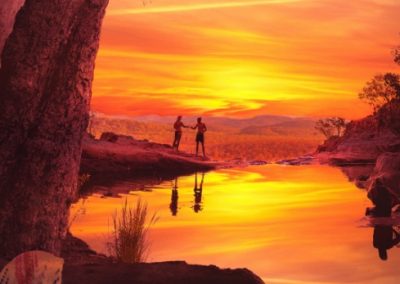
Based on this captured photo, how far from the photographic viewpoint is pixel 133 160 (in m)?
26.2

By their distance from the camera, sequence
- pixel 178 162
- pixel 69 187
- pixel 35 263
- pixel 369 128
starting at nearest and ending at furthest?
pixel 35 263 → pixel 69 187 → pixel 178 162 → pixel 369 128

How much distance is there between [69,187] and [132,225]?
2545 millimetres

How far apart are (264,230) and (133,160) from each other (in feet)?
46.7

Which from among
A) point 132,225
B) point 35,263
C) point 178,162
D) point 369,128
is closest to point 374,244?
point 132,225

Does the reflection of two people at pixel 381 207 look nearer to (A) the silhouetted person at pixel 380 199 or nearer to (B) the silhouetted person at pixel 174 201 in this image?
(A) the silhouetted person at pixel 380 199

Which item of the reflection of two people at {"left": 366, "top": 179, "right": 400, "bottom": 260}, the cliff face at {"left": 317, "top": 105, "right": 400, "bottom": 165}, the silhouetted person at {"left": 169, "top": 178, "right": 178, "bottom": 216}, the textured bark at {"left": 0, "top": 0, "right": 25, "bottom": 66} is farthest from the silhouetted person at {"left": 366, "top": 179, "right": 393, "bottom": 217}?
the cliff face at {"left": 317, "top": 105, "right": 400, "bottom": 165}

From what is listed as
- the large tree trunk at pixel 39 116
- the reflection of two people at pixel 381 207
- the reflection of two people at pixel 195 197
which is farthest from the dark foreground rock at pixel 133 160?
the large tree trunk at pixel 39 116

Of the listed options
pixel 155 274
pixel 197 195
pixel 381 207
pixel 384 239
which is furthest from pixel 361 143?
pixel 155 274

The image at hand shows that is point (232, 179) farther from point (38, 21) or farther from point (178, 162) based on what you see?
point (38, 21)

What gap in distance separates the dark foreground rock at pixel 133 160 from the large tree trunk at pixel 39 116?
17.1 meters

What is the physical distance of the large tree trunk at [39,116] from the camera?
594 cm

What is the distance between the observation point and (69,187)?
622 cm

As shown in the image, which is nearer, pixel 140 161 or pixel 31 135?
pixel 31 135

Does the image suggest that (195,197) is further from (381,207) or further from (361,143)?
(361,143)
